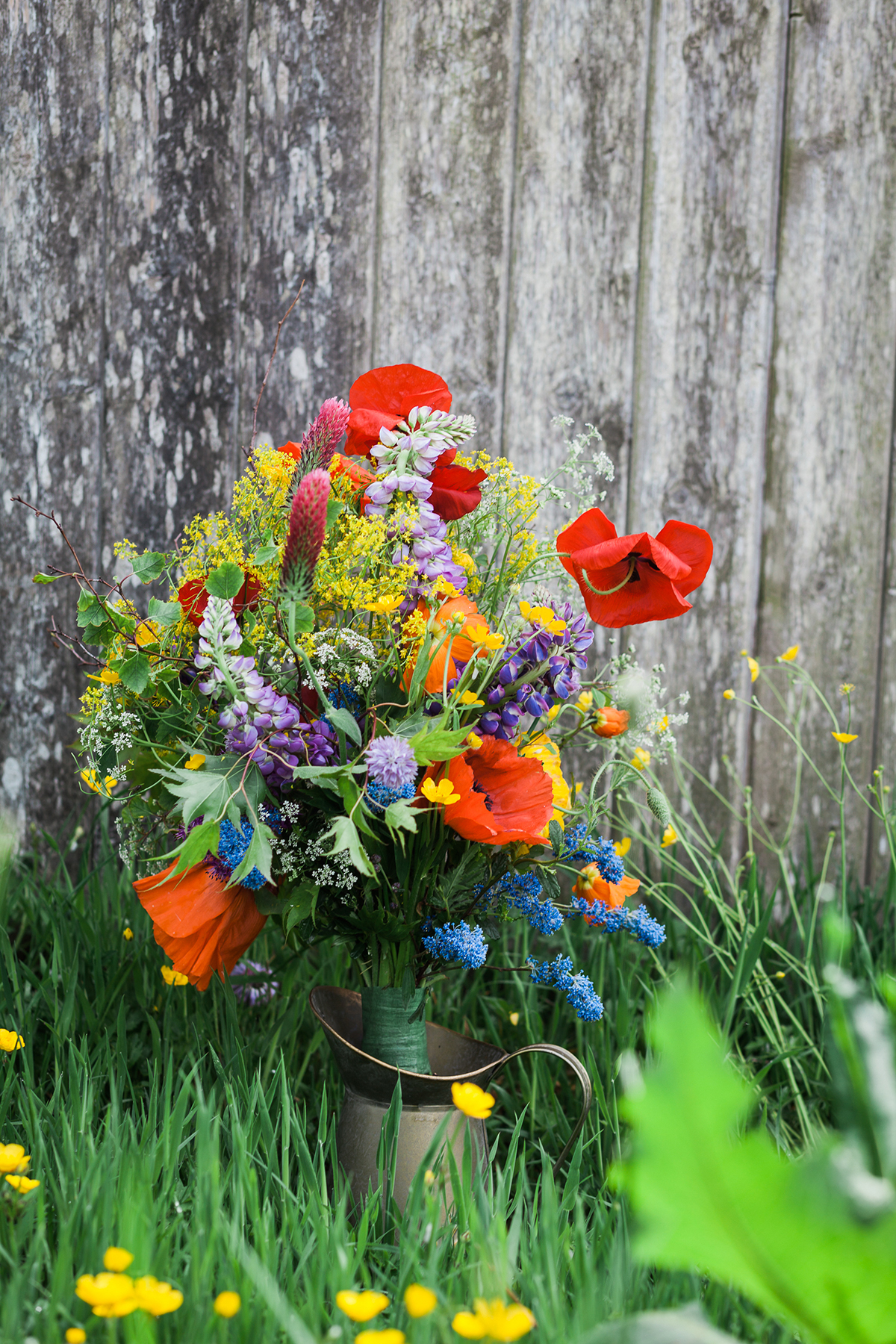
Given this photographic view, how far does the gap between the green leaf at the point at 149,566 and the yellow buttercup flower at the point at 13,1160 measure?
1.40 ft

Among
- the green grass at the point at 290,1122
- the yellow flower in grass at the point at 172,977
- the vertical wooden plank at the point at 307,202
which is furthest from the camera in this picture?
the vertical wooden plank at the point at 307,202

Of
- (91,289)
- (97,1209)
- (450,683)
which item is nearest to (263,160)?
(91,289)

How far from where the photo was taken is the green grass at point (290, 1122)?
1.84 feet

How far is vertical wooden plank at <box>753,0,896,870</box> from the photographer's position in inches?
49.7

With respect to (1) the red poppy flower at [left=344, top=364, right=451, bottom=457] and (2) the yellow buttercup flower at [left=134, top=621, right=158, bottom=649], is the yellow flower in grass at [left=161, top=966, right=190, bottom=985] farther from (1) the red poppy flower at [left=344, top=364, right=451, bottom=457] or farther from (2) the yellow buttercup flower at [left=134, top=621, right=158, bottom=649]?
(1) the red poppy flower at [left=344, top=364, right=451, bottom=457]

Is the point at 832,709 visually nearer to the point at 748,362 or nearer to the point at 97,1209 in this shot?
the point at 748,362

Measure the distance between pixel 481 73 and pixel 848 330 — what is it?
65 centimetres

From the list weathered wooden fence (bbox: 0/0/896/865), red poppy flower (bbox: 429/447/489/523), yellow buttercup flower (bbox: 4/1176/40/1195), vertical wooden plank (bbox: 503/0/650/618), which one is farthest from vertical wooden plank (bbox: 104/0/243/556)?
yellow buttercup flower (bbox: 4/1176/40/1195)

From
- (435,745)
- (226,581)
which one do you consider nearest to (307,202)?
(226,581)

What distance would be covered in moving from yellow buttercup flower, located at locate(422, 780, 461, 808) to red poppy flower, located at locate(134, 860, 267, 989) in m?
0.20

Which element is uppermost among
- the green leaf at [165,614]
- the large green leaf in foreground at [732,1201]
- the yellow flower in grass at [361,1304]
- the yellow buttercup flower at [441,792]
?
the green leaf at [165,614]

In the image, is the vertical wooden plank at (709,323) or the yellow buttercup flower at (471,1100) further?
the vertical wooden plank at (709,323)

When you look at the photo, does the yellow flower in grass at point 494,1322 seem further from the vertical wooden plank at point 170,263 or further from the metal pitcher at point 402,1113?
the vertical wooden plank at point 170,263

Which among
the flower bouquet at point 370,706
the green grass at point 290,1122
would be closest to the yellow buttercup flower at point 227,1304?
the green grass at point 290,1122
